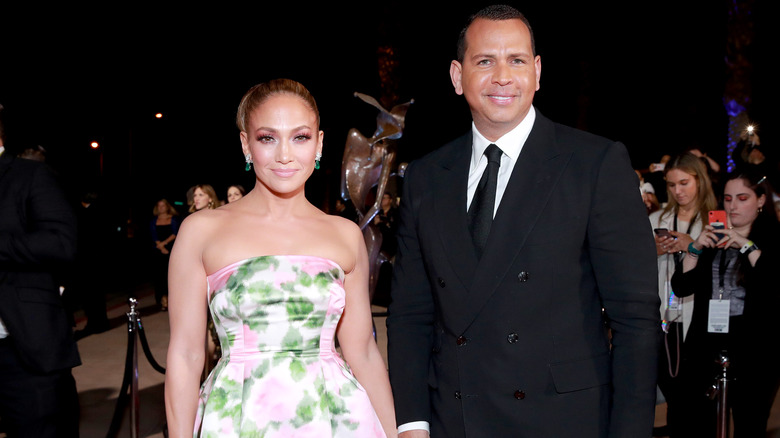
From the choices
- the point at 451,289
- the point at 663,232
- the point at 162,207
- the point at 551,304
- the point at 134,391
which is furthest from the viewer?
the point at 162,207

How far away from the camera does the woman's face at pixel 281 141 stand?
7.10 ft

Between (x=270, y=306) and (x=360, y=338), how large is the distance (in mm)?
379

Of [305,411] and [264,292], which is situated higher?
[264,292]

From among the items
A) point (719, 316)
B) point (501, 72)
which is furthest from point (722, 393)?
point (501, 72)

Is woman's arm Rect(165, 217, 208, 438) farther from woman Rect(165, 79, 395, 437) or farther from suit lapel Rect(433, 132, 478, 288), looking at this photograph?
suit lapel Rect(433, 132, 478, 288)

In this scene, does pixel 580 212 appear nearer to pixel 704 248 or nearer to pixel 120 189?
pixel 704 248

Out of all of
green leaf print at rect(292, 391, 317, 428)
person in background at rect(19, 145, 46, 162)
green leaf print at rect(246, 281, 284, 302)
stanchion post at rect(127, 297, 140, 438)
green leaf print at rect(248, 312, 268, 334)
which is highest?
person in background at rect(19, 145, 46, 162)

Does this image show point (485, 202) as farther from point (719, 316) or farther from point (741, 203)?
point (741, 203)

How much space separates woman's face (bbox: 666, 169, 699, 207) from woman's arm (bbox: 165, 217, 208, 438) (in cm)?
356

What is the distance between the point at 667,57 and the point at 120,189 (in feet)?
72.2

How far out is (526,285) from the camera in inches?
76.9

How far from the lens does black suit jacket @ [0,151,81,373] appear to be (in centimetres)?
322

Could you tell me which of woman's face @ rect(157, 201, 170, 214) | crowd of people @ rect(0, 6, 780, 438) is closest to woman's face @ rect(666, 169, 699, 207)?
crowd of people @ rect(0, 6, 780, 438)

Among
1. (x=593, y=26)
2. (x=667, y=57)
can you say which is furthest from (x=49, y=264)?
(x=667, y=57)
